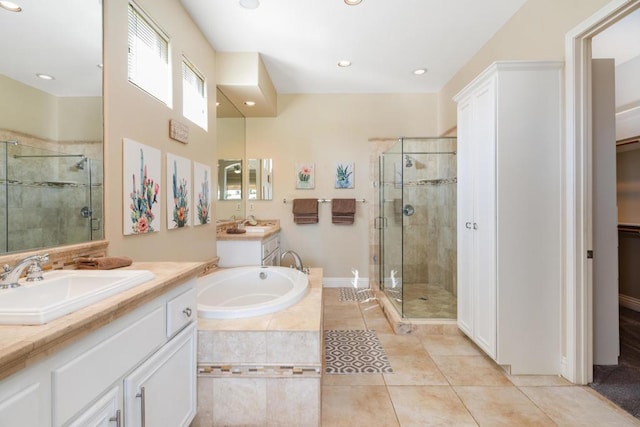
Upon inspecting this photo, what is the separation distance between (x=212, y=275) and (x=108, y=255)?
3.70ft

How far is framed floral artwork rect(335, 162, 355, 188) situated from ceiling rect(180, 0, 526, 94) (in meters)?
1.08

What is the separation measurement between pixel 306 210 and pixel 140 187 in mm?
2400

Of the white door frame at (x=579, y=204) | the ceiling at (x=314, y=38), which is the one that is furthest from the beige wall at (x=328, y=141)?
the white door frame at (x=579, y=204)

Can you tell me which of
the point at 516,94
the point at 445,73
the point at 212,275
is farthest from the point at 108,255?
the point at 445,73

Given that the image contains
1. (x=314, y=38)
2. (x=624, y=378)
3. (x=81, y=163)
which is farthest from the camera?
(x=314, y=38)

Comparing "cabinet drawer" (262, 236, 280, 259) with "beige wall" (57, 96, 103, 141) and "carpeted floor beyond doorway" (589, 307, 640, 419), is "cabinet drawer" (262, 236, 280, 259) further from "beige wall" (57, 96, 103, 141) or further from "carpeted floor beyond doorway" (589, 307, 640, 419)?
"carpeted floor beyond doorway" (589, 307, 640, 419)

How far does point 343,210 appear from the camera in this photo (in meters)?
3.98

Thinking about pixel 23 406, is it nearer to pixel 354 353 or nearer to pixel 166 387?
pixel 166 387

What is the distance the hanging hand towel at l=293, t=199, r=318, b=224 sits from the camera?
13.1ft

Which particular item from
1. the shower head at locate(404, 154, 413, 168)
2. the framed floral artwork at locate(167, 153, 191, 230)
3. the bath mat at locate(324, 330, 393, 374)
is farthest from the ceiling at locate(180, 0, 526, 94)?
the bath mat at locate(324, 330, 393, 374)

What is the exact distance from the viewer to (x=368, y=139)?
4.09 metres

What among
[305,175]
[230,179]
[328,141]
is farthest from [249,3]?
[305,175]

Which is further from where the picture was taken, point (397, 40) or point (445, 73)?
point (445, 73)

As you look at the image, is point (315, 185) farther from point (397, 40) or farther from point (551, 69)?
point (551, 69)
